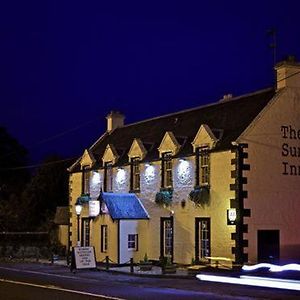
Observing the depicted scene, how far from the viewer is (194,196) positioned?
31141 mm

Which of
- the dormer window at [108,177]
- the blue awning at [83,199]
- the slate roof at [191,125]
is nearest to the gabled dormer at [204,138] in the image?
the slate roof at [191,125]

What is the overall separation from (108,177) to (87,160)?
291 cm

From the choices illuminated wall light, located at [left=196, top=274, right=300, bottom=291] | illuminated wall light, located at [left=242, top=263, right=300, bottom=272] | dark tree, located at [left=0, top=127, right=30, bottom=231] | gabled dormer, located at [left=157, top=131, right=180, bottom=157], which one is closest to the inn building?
gabled dormer, located at [left=157, top=131, right=180, bottom=157]

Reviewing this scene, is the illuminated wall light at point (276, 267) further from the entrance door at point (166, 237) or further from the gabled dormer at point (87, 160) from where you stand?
the gabled dormer at point (87, 160)

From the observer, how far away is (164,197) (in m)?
33.7

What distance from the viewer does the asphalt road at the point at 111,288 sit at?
1973 cm

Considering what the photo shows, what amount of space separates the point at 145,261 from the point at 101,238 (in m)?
4.12

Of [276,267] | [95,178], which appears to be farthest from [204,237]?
[95,178]

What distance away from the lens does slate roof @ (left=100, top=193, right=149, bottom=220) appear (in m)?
34.8

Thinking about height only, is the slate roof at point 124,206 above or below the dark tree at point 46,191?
below

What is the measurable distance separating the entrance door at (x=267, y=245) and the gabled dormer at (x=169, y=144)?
6.34 metres

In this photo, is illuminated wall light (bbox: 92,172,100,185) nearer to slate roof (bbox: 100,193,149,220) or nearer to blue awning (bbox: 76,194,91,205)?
blue awning (bbox: 76,194,91,205)

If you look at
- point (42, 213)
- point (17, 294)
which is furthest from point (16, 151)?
point (17, 294)

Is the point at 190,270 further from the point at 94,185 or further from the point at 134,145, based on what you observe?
the point at 94,185
